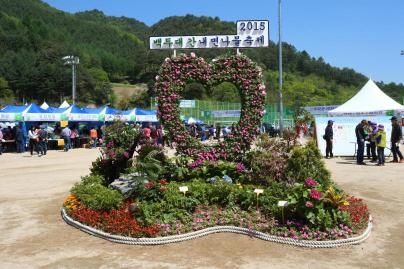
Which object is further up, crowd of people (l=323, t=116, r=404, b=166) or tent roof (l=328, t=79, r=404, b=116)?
tent roof (l=328, t=79, r=404, b=116)

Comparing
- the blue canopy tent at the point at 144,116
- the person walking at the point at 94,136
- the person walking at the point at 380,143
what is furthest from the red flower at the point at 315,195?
the blue canopy tent at the point at 144,116

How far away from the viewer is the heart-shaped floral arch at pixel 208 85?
11.6m

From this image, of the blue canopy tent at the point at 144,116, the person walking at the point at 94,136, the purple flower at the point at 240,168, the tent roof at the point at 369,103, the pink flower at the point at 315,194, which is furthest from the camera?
the blue canopy tent at the point at 144,116

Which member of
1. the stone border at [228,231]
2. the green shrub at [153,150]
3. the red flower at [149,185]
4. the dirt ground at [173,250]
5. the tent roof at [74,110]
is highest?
the tent roof at [74,110]

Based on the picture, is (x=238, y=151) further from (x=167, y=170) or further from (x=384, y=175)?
(x=384, y=175)

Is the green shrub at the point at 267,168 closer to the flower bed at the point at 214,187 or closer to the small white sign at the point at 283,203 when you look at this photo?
the flower bed at the point at 214,187

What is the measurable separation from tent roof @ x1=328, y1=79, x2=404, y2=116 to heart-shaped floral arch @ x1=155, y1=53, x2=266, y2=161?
43.8ft

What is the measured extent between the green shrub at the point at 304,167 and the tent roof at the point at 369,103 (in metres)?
14.4

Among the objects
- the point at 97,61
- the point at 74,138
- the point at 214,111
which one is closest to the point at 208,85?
the point at 74,138

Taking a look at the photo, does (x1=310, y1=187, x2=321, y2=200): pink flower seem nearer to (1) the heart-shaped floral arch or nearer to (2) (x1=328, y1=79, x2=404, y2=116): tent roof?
(1) the heart-shaped floral arch

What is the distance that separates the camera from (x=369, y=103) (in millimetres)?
23781

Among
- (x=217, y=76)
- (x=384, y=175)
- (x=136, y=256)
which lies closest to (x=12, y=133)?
(x=217, y=76)

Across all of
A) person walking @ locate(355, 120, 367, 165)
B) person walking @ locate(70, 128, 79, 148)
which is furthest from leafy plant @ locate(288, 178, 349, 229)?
person walking @ locate(70, 128, 79, 148)

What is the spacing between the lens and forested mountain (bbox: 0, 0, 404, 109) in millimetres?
98625
